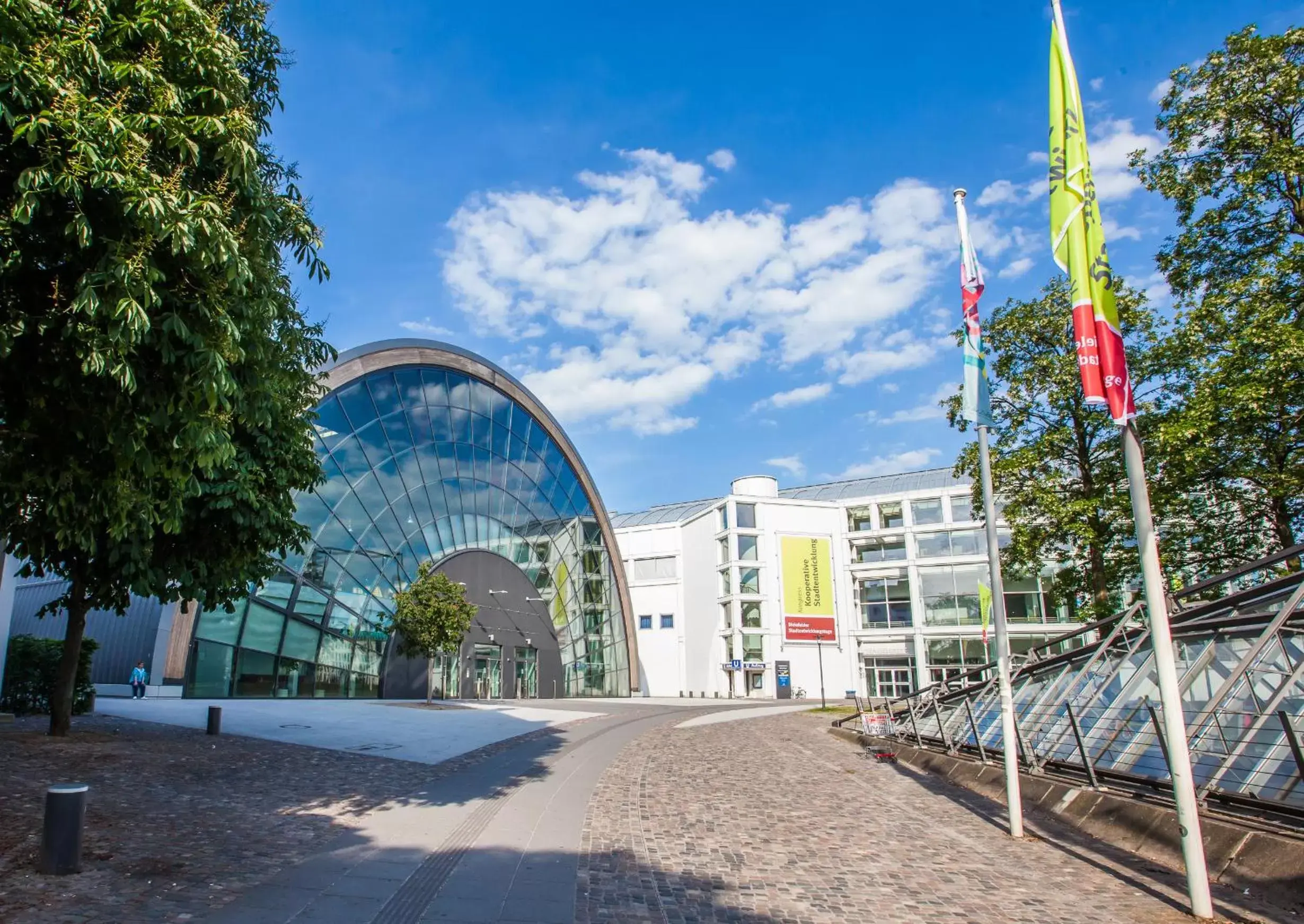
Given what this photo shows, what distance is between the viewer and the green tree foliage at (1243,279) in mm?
A: 14766

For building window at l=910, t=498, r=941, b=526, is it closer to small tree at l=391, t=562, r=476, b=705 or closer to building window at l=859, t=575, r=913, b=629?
building window at l=859, t=575, r=913, b=629

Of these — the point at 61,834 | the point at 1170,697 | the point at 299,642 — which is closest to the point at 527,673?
the point at 299,642

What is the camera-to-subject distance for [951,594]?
2429 inches

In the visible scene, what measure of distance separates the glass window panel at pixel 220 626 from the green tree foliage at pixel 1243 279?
27.1m

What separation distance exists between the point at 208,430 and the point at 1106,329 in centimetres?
796

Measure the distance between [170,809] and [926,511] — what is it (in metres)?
62.7

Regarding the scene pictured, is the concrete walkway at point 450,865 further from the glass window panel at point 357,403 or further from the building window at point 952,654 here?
the building window at point 952,654

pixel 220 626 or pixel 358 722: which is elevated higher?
pixel 220 626

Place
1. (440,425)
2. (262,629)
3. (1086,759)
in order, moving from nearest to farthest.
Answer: (1086,759) < (262,629) < (440,425)

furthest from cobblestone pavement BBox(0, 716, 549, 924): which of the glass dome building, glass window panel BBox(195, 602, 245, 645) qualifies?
the glass dome building

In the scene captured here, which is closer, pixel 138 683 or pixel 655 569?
pixel 138 683

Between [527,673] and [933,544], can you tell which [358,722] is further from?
[933,544]

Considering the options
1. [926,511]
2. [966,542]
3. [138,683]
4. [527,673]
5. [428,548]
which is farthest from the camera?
[926,511]

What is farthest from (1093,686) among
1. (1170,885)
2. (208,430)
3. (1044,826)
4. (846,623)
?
(846,623)
